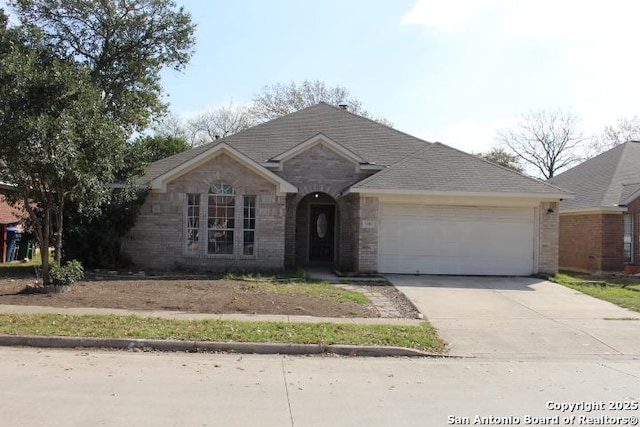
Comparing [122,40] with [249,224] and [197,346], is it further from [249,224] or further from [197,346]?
[197,346]

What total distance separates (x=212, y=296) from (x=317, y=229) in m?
9.02

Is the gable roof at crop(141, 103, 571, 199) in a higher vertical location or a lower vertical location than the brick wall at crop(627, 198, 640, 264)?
higher

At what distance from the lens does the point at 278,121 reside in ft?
75.6

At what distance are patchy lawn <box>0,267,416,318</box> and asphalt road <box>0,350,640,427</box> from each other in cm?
320

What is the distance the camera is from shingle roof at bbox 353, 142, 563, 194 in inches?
694

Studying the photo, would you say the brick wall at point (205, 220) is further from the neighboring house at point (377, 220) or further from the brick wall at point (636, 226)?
the brick wall at point (636, 226)

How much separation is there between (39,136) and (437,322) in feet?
27.9

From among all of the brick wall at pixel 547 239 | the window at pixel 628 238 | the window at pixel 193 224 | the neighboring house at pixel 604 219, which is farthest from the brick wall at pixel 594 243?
the window at pixel 193 224

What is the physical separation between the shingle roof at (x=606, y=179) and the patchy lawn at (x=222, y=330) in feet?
48.0

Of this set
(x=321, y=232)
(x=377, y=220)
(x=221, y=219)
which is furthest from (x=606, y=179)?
(x=221, y=219)

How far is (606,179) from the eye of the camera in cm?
2327

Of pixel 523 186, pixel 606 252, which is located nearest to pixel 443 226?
pixel 523 186

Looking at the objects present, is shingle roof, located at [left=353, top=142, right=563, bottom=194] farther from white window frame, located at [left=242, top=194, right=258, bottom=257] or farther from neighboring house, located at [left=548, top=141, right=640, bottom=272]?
neighboring house, located at [left=548, top=141, right=640, bottom=272]

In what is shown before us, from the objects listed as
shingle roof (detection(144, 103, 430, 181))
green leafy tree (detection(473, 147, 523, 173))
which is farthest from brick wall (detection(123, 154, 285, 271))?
green leafy tree (detection(473, 147, 523, 173))
